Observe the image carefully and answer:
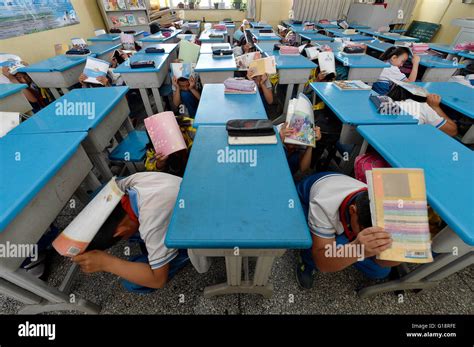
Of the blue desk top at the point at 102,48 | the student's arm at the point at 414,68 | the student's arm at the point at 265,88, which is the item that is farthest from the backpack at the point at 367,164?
the blue desk top at the point at 102,48

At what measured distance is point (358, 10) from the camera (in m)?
6.46

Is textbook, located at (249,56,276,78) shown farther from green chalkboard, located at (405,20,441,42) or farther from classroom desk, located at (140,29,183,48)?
green chalkboard, located at (405,20,441,42)

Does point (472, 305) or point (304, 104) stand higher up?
point (304, 104)

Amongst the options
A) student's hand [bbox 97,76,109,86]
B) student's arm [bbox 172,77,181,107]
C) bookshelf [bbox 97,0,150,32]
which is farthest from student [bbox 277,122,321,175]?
bookshelf [bbox 97,0,150,32]

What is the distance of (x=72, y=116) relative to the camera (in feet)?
4.57

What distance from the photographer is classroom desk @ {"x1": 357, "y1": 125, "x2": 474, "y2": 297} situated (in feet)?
2.54

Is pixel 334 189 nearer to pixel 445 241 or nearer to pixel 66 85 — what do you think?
pixel 445 241

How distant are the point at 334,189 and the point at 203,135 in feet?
2.51

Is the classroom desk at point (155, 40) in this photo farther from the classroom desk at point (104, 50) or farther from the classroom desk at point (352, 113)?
the classroom desk at point (352, 113)

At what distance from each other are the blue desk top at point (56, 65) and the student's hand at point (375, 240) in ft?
11.1

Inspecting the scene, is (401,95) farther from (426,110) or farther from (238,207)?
(238,207)

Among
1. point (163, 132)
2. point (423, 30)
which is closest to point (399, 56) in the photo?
point (163, 132)

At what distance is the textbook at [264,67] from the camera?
76.0 inches

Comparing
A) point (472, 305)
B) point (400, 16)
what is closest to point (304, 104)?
point (472, 305)
